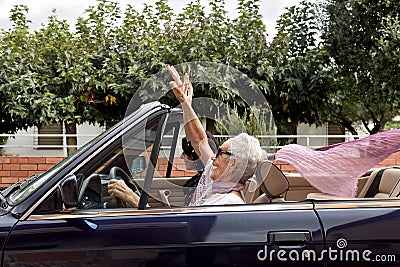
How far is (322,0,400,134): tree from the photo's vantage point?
405 inches

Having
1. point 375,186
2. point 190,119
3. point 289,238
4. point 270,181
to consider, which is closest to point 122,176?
point 190,119

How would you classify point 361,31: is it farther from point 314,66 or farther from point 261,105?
point 261,105

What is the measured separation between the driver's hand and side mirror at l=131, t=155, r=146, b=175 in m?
0.21

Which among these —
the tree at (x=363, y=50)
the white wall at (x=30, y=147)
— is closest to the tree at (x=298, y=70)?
the tree at (x=363, y=50)

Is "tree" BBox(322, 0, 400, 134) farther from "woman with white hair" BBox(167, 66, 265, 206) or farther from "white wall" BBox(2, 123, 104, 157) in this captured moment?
"woman with white hair" BBox(167, 66, 265, 206)

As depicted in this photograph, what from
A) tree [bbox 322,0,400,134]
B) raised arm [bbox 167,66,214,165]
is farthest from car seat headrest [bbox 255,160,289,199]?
tree [bbox 322,0,400,134]

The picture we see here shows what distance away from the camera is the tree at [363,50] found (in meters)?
10.3

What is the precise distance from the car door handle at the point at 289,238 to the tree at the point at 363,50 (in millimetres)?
8016

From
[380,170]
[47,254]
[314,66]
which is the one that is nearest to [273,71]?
[314,66]

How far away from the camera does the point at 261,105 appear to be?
3.09m

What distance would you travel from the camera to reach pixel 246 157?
303cm

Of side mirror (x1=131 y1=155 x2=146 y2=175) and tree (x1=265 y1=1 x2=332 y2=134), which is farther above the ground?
tree (x1=265 y1=1 x2=332 y2=134)

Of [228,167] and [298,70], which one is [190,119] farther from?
[298,70]

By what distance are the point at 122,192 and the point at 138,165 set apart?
414mm
